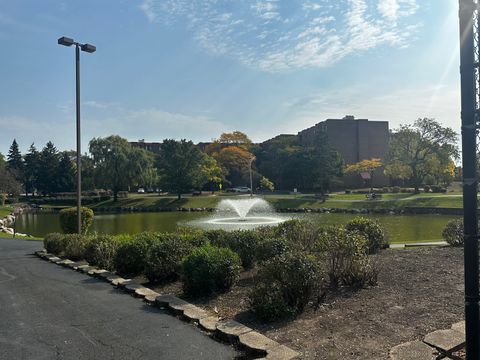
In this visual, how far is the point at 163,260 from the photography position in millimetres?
8344

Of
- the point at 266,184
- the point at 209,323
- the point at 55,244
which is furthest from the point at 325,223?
the point at 266,184

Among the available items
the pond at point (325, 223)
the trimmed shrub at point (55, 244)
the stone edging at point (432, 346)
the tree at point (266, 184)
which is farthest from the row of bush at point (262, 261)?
the tree at point (266, 184)

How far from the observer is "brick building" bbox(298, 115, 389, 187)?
79.1 metres

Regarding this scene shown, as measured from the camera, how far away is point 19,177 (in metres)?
77.1

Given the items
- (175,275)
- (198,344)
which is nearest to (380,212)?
(175,275)

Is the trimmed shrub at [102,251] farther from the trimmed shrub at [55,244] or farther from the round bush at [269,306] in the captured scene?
the round bush at [269,306]

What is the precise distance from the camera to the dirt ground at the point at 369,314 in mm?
4629

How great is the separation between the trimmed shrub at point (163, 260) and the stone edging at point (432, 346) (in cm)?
481

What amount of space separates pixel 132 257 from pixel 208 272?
282 cm

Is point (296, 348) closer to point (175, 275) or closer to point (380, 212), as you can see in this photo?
point (175, 275)

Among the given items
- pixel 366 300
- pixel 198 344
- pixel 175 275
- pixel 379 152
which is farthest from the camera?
pixel 379 152

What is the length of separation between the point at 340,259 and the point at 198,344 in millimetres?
3083

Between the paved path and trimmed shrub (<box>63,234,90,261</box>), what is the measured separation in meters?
3.12

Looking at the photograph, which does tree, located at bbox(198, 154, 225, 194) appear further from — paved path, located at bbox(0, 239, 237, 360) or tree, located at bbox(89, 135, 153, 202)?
paved path, located at bbox(0, 239, 237, 360)
